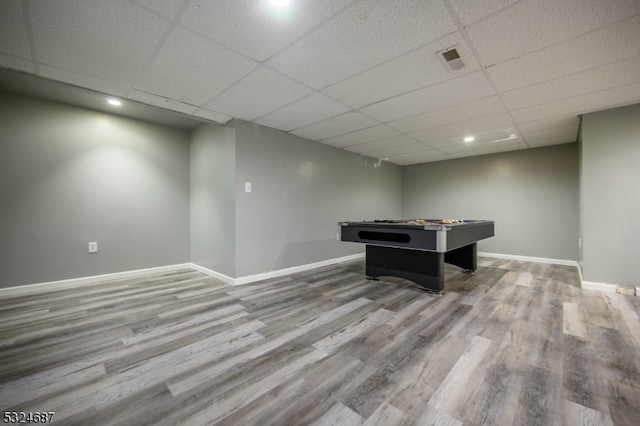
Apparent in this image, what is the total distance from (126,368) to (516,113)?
431cm

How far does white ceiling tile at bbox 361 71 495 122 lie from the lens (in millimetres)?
2324

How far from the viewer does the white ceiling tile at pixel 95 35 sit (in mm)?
1479

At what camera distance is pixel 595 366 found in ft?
4.94

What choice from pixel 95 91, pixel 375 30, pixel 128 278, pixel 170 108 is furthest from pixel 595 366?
pixel 128 278

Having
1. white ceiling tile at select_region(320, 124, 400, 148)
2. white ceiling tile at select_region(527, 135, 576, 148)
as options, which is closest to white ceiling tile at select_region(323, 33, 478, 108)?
white ceiling tile at select_region(320, 124, 400, 148)

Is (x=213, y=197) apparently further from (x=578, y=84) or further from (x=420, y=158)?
(x=420, y=158)

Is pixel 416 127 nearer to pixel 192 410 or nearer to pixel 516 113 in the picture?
pixel 516 113

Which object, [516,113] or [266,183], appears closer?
[516,113]

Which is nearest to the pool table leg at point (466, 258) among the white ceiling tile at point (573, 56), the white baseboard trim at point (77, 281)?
the white ceiling tile at point (573, 56)

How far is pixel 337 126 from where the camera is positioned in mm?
3535

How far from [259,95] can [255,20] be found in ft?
3.47

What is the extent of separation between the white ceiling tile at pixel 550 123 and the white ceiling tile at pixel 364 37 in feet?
8.50

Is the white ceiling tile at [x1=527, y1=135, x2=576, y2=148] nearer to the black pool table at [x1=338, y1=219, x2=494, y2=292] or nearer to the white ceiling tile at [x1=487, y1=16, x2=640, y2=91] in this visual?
the black pool table at [x1=338, y1=219, x2=494, y2=292]

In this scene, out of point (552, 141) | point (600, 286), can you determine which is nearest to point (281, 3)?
point (600, 286)
